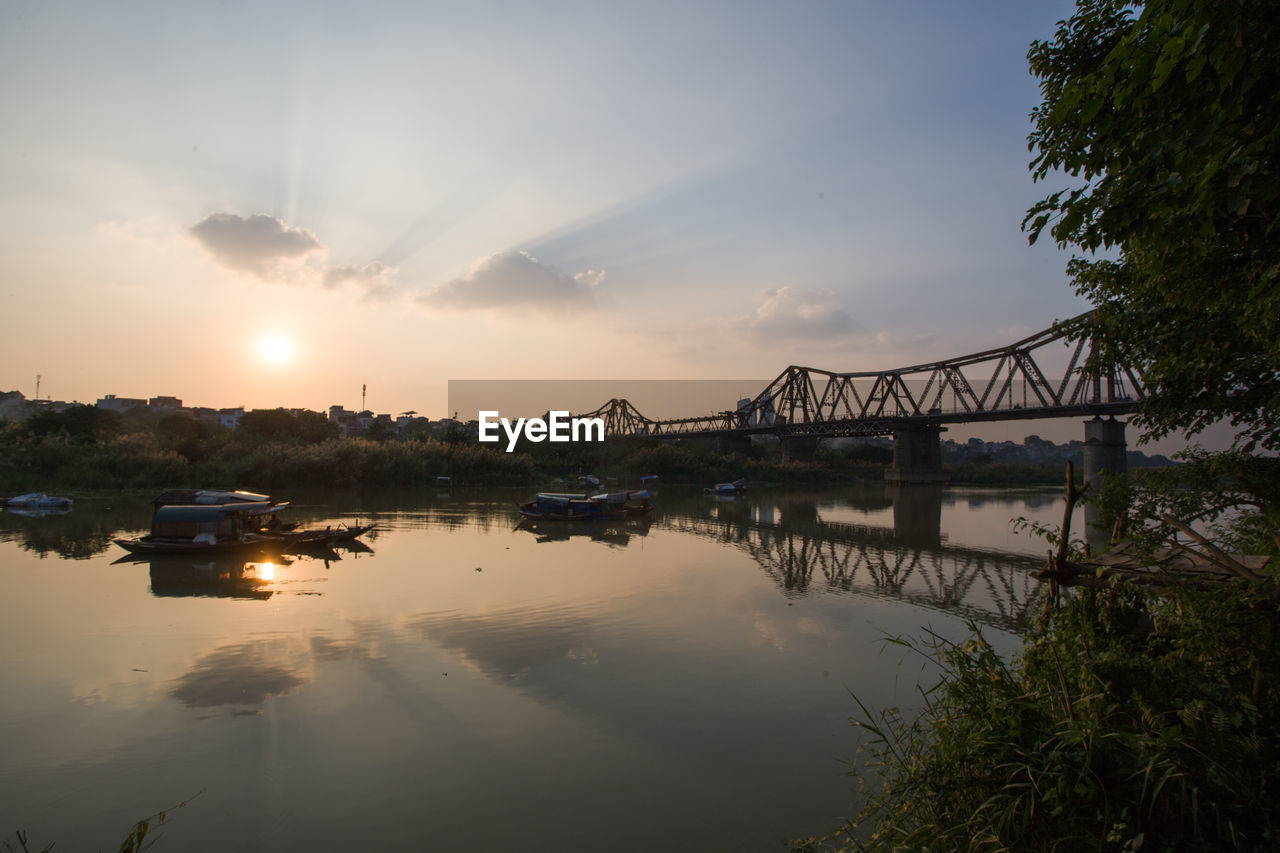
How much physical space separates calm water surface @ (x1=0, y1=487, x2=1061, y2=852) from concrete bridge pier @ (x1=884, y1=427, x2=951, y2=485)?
1824 inches

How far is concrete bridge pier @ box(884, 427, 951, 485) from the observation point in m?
63.2

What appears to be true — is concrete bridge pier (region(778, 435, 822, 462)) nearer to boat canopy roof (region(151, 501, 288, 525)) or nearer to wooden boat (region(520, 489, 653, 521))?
wooden boat (region(520, 489, 653, 521))

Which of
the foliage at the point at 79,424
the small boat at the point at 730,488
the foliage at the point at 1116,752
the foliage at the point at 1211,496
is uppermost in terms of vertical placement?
the foliage at the point at 79,424

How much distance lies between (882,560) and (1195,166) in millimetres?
17852

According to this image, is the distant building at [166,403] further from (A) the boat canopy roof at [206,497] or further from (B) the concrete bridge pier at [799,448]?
(A) the boat canopy roof at [206,497]

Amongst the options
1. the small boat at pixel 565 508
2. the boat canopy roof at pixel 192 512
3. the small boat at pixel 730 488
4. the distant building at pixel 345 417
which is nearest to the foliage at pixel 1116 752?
the boat canopy roof at pixel 192 512

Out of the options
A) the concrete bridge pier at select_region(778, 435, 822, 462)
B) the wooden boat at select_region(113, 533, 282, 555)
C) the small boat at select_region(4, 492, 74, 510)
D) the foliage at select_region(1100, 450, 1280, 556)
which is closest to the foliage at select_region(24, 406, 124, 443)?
the small boat at select_region(4, 492, 74, 510)

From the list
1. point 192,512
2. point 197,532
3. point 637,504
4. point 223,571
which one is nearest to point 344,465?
point 637,504

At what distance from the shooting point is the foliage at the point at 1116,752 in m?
3.64

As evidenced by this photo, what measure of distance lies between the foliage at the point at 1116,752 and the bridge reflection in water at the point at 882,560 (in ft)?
28.1

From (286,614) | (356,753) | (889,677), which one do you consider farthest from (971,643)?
(286,614)

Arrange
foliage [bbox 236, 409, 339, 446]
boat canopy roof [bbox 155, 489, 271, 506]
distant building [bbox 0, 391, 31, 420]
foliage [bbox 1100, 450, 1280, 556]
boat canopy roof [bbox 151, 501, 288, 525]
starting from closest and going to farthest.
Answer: foliage [bbox 1100, 450, 1280, 556] < boat canopy roof [bbox 151, 501, 288, 525] < boat canopy roof [bbox 155, 489, 271, 506] < foliage [bbox 236, 409, 339, 446] < distant building [bbox 0, 391, 31, 420]

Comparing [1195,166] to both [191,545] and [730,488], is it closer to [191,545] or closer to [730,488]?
[191,545]

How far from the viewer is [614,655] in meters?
10.0
